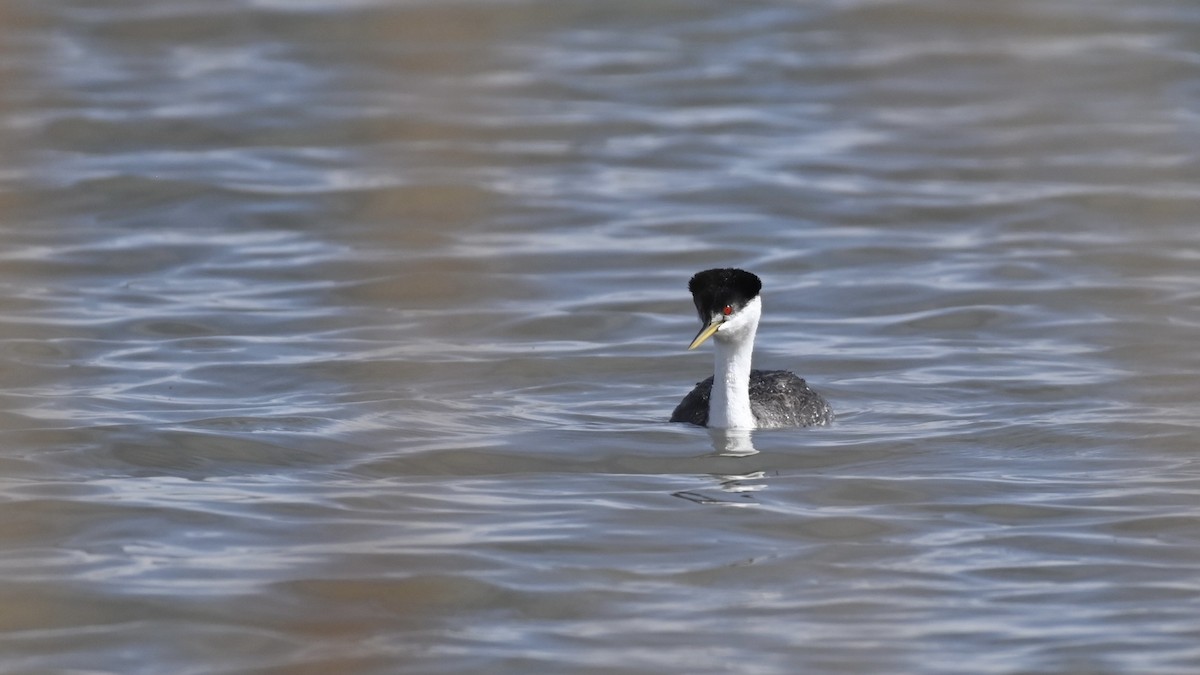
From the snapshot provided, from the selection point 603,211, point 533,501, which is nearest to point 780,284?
point 603,211

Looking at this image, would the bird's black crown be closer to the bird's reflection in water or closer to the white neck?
the white neck

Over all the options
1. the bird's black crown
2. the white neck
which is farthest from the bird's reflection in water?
the bird's black crown

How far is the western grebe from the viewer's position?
36.2 ft

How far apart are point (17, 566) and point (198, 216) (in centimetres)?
970

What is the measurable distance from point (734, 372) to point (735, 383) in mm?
62

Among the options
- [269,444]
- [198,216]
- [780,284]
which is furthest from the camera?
[198,216]

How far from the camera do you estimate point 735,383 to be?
1124 centimetres

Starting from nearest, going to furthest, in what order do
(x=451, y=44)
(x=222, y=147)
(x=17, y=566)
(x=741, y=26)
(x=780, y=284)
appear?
(x=451, y=44)
(x=17, y=566)
(x=780, y=284)
(x=222, y=147)
(x=741, y=26)

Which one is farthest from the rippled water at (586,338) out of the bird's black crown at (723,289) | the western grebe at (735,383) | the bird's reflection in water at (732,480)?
the bird's black crown at (723,289)

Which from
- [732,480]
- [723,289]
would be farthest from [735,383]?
[732,480]

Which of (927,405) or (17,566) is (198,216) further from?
(17,566)

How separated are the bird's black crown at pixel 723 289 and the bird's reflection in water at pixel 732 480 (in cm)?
63

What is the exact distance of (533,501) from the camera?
31.7ft

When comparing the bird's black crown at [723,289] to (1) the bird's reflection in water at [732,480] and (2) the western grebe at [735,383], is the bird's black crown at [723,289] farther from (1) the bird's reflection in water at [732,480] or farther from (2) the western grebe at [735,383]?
(1) the bird's reflection in water at [732,480]
